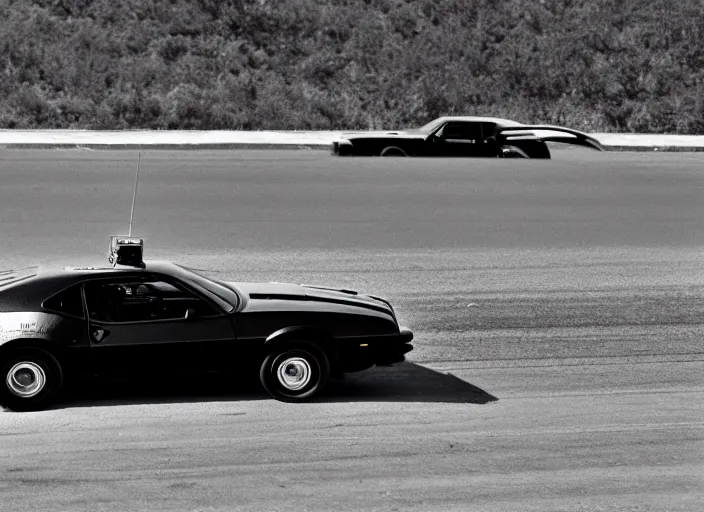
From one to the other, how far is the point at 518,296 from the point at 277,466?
20.1 ft

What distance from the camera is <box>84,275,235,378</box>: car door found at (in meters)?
8.46

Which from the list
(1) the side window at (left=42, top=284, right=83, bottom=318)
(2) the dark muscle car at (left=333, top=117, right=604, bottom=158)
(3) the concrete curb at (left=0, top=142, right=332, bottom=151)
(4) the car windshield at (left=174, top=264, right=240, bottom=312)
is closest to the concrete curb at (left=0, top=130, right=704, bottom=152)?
(3) the concrete curb at (left=0, top=142, right=332, bottom=151)

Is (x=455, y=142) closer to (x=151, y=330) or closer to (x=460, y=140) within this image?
(x=460, y=140)

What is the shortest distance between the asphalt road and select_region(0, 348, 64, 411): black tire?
0.12 meters

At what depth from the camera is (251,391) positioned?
900 cm

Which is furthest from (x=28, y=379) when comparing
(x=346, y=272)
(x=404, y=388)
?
(x=346, y=272)

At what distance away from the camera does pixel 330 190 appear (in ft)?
68.6

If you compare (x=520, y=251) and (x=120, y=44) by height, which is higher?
(x=120, y=44)

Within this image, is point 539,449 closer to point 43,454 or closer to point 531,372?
point 531,372

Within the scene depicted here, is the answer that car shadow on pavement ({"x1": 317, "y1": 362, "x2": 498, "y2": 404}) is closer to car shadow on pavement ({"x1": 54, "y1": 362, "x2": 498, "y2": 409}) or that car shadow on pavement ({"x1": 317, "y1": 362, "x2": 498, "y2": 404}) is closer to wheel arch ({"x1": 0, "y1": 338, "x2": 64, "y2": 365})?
car shadow on pavement ({"x1": 54, "y1": 362, "x2": 498, "y2": 409})

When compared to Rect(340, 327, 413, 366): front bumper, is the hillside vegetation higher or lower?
higher

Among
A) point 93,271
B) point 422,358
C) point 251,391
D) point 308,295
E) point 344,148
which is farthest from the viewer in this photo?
point 344,148

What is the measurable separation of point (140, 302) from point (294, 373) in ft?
4.01

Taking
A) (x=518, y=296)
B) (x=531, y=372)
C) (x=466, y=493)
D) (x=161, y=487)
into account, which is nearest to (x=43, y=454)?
(x=161, y=487)
